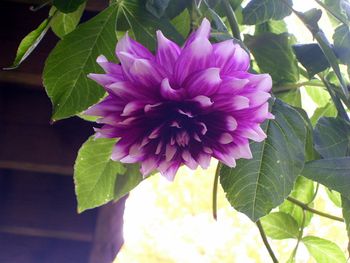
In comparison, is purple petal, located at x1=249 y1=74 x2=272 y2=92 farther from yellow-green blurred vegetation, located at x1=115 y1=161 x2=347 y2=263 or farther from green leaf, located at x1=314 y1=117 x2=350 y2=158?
yellow-green blurred vegetation, located at x1=115 y1=161 x2=347 y2=263

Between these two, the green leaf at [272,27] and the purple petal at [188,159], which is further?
the green leaf at [272,27]

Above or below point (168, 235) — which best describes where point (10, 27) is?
above

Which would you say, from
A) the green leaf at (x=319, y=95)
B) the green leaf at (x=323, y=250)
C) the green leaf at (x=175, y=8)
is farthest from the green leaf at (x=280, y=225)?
the green leaf at (x=175, y=8)

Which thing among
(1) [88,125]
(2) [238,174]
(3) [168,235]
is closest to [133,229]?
(3) [168,235]

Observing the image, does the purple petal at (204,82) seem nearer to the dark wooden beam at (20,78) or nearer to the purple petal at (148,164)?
the purple petal at (148,164)

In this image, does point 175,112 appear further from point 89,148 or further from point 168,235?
point 168,235

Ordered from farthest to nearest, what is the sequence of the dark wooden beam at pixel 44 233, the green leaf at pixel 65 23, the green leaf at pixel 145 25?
1. the dark wooden beam at pixel 44 233
2. the green leaf at pixel 65 23
3. the green leaf at pixel 145 25

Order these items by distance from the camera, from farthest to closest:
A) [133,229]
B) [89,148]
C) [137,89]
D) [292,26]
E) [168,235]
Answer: [168,235] → [133,229] → [292,26] → [89,148] → [137,89]
